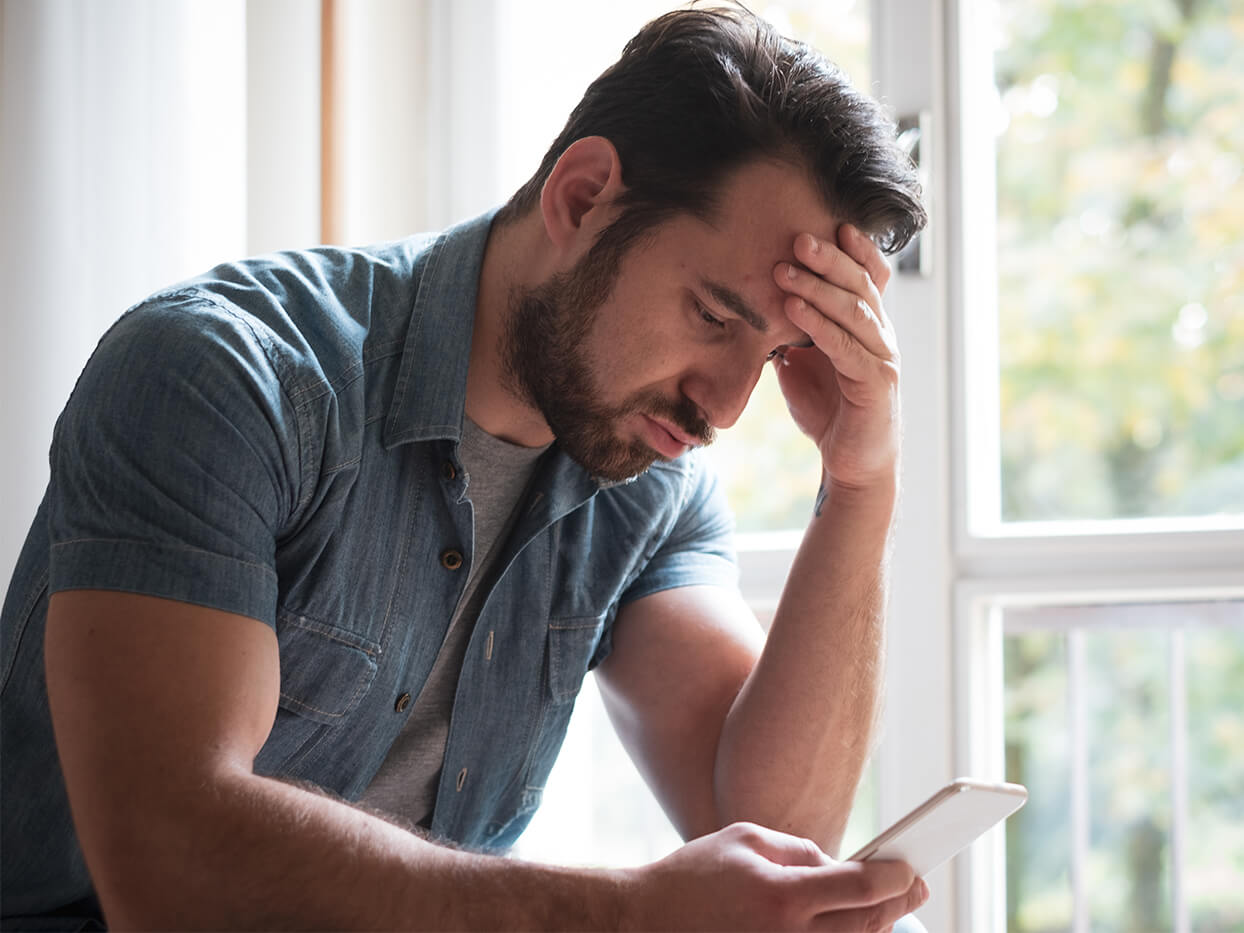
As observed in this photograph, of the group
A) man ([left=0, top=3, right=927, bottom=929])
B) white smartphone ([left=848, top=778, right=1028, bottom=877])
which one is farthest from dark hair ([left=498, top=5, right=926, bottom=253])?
white smartphone ([left=848, top=778, right=1028, bottom=877])

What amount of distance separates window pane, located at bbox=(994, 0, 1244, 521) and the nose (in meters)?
3.31

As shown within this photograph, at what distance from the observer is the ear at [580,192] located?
1226mm

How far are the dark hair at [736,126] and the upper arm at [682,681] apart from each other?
1.49 feet

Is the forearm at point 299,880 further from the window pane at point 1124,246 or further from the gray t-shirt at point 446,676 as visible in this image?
the window pane at point 1124,246

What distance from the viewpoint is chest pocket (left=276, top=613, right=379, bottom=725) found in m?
1.10

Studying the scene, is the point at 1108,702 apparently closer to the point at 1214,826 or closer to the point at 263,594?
the point at 1214,826

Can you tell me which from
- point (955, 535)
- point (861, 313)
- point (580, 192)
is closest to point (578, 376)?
point (580, 192)

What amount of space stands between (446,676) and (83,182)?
0.84m

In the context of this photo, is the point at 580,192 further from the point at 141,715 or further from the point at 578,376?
the point at 141,715

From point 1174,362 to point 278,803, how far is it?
4124mm

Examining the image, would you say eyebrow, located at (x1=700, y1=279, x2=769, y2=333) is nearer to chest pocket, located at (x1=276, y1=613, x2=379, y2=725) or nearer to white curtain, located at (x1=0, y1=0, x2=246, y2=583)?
chest pocket, located at (x1=276, y1=613, x2=379, y2=725)

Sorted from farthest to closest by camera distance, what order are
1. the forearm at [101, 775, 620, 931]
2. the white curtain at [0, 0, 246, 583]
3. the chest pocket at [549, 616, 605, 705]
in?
1. the white curtain at [0, 0, 246, 583]
2. the chest pocket at [549, 616, 605, 705]
3. the forearm at [101, 775, 620, 931]

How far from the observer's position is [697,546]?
147 centimetres

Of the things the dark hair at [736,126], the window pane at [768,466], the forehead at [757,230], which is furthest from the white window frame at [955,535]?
the window pane at [768,466]
